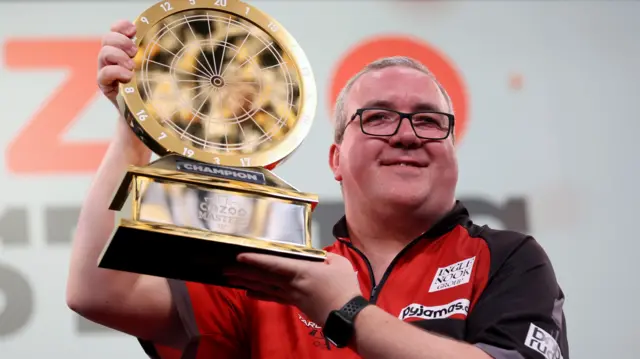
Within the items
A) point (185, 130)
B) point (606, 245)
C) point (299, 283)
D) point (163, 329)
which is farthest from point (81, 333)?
point (606, 245)

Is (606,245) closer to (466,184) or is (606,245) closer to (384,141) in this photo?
(466,184)

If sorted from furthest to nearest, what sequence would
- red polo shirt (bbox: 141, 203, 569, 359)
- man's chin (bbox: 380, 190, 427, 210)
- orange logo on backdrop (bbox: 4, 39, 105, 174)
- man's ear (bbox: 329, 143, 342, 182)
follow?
1. orange logo on backdrop (bbox: 4, 39, 105, 174)
2. man's ear (bbox: 329, 143, 342, 182)
3. man's chin (bbox: 380, 190, 427, 210)
4. red polo shirt (bbox: 141, 203, 569, 359)

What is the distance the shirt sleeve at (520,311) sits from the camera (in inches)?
53.8

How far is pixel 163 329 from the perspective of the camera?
150 centimetres

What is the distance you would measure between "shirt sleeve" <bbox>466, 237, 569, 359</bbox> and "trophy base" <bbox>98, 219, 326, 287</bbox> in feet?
0.93

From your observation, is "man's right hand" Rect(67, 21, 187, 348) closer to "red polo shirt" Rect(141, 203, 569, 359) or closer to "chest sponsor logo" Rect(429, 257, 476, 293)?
"red polo shirt" Rect(141, 203, 569, 359)

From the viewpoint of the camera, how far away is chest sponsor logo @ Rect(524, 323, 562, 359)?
137cm

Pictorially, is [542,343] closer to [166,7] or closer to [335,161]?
[335,161]

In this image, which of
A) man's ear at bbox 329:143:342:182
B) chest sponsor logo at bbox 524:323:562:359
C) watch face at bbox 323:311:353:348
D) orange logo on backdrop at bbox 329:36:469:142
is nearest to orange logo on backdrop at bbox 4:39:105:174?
orange logo on backdrop at bbox 329:36:469:142

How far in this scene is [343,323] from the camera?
1281 millimetres

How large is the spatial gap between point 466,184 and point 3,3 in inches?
53.9

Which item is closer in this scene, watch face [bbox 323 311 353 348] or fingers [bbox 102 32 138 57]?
watch face [bbox 323 311 353 348]

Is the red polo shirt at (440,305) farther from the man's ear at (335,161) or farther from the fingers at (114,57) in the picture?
the fingers at (114,57)

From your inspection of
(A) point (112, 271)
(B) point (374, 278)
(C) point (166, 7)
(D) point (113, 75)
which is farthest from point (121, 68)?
(B) point (374, 278)
